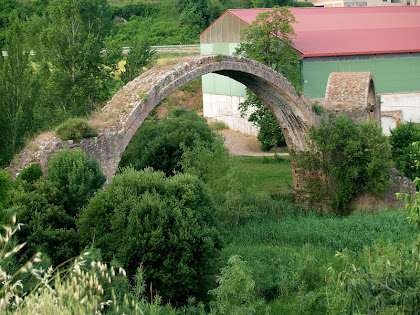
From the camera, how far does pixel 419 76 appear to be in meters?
33.0

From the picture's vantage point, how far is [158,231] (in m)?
11.2

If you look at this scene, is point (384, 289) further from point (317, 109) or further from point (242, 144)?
point (242, 144)

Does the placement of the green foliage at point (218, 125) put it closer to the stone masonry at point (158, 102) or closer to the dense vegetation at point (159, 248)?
the stone masonry at point (158, 102)

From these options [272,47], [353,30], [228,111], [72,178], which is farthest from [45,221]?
[353,30]

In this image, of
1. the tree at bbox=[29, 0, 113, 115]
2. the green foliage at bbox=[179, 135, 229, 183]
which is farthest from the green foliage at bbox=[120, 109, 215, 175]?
the tree at bbox=[29, 0, 113, 115]

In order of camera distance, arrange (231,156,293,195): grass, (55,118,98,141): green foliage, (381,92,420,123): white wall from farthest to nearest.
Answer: (381,92,420,123): white wall, (231,156,293,195): grass, (55,118,98,141): green foliage

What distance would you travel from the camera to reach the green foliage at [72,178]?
12156mm

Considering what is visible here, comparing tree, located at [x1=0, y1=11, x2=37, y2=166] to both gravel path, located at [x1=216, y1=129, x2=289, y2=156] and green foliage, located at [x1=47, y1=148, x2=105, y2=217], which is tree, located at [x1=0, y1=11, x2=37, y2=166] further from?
gravel path, located at [x1=216, y1=129, x2=289, y2=156]

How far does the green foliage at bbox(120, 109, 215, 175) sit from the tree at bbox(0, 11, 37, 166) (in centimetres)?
438

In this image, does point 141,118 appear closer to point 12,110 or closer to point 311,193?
point 12,110

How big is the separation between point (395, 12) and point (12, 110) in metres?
28.0

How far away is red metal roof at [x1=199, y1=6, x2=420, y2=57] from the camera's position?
31.3 meters

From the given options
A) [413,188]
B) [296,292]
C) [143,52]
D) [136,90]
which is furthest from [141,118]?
[143,52]

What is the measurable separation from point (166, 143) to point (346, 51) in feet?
46.6
